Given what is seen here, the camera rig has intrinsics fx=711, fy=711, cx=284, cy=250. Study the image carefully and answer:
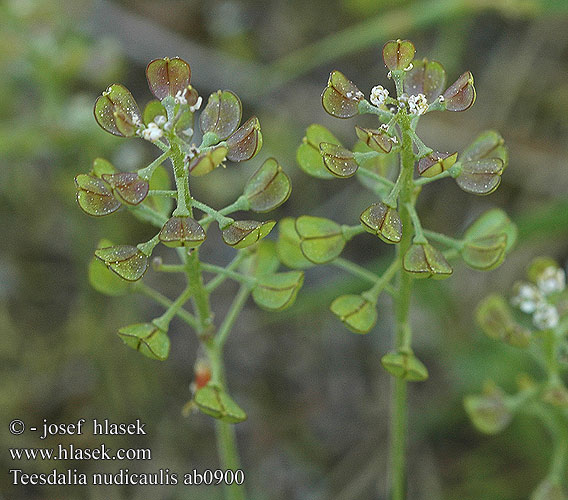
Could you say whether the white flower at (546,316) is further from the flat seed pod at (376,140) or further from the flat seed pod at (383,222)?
the flat seed pod at (376,140)

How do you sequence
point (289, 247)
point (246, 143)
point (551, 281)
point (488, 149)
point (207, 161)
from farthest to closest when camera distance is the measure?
point (551, 281)
point (289, 247)
point (488, 149)
point (246, 143)
point (207, 161)

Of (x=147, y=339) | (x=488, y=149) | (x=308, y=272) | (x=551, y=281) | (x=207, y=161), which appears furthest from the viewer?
(x=308, y=272)

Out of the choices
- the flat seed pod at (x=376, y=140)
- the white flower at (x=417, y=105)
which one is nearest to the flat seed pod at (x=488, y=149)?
the white flower at (x=417, y=105)

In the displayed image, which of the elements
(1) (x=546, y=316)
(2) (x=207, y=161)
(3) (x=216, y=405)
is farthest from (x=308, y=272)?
(2) (x=207, y=161)

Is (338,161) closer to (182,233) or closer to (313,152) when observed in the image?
(313,152)

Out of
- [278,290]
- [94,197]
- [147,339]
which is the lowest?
[147,339]

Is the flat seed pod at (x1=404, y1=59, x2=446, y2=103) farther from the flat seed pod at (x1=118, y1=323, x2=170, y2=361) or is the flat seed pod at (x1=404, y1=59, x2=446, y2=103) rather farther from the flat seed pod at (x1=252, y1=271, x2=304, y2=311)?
the flat seed pod at (x1=118, y1=323, x2=170, y2=361)
